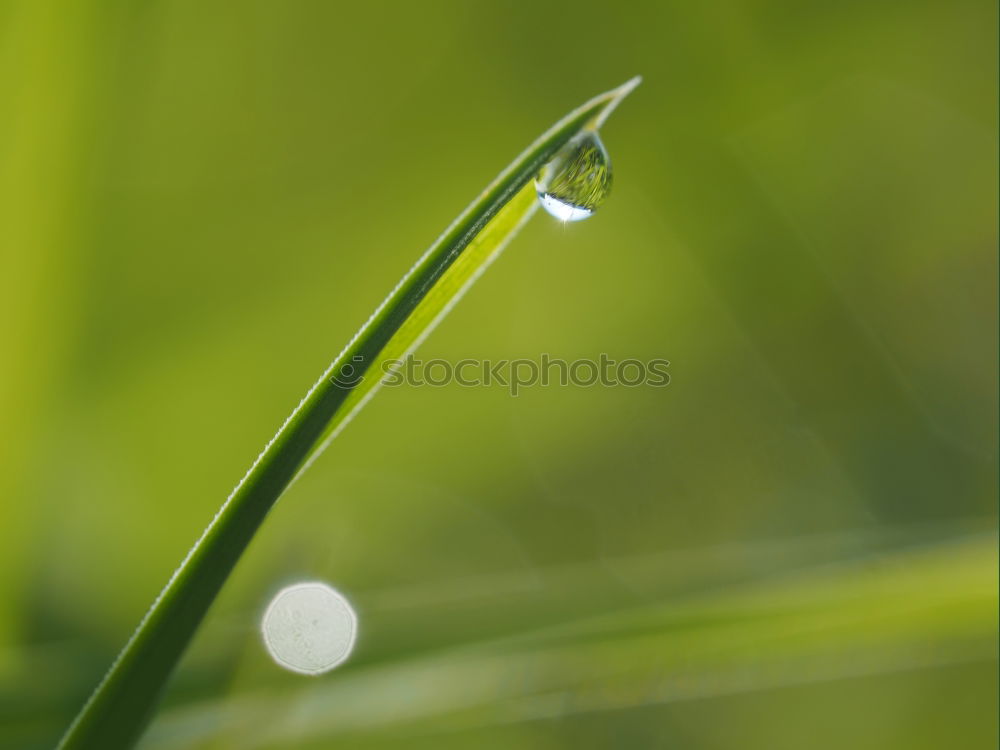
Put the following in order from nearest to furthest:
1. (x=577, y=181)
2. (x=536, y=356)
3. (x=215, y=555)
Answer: (x=215, y=555) < (x=577, y=181) < (x=536, y=356)

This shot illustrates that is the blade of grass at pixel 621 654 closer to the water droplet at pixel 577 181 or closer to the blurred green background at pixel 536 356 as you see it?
the blurred green background at pixel 536 356

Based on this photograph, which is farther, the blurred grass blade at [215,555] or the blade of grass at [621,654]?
the blade of grass at [621,654]

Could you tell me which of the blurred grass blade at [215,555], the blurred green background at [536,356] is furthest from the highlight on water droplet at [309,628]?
the blurred grass blade at [215,555]

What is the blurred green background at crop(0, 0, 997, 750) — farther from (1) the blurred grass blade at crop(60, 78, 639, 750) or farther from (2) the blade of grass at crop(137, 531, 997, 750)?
(1) the blurred grass blade at crop(60, 78, 639, 750)

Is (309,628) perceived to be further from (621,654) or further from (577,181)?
(577,181)

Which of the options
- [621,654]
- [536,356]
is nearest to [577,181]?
[621,654]
